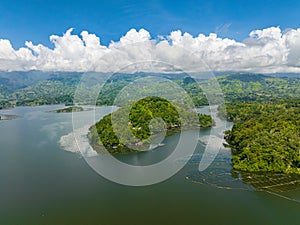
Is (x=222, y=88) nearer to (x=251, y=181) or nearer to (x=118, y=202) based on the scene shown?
(x=251, y=181)

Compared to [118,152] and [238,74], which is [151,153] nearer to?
[118,152]

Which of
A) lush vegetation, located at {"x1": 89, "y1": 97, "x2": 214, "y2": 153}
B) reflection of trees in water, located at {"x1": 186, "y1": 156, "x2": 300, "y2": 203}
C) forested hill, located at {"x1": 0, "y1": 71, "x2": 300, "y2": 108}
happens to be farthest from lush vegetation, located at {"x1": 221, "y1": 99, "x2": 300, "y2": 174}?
forested hill, located at {"x1": 0, "y1": 71, "x2": 300, "y2": 108}

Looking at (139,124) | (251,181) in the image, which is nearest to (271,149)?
(251,181)

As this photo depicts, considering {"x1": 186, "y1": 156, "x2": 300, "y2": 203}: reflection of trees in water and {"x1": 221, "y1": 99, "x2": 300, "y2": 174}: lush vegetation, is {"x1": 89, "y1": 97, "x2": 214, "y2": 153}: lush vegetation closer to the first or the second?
{"x1": 186, "y1": 156, "x2": 300, "y2": 203}: reflection of trees in water

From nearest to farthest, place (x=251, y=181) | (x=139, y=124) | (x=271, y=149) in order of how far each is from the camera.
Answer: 1. (x=251, y=181)
2. (x=271, y=149)
3. (x=139, y=124)

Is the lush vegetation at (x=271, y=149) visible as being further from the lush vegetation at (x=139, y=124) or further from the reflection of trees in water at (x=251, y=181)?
the lush vegetation at (x=139, y=124)

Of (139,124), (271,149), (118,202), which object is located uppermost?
(139,124)
